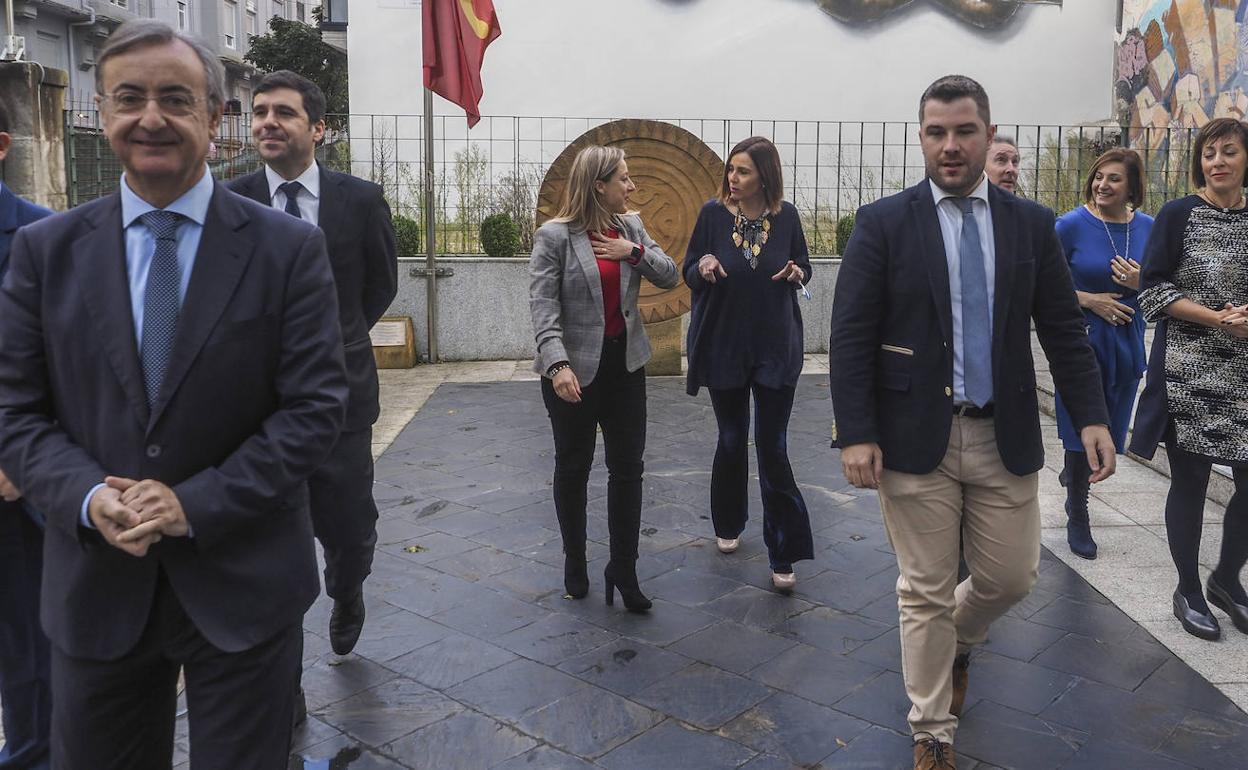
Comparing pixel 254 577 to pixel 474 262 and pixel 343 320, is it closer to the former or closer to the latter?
pixel 343 320

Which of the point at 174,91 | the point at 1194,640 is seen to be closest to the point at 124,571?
the point at 174,91

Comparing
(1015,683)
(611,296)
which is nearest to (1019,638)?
(1015,683)

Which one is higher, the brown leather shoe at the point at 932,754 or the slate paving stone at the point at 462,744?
the brown leather shoe at the point at 932,754

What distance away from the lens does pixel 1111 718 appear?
→ 3770 mm

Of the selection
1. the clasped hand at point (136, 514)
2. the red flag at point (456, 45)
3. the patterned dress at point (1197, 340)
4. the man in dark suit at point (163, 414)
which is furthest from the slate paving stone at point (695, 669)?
the red flag at point (456, 45)

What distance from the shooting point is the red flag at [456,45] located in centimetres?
1020

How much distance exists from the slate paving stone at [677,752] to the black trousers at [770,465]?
58.3 inches

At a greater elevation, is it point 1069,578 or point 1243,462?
point 1243,462

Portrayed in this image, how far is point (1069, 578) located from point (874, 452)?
2.40 meters

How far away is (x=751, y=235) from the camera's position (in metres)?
5.24

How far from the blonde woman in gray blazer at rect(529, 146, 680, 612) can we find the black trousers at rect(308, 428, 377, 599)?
2.90 ft

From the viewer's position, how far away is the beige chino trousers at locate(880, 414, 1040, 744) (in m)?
3.36

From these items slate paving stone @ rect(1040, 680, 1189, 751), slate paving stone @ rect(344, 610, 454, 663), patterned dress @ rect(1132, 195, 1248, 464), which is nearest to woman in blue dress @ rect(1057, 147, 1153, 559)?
patterned dress @ rect(1132, 195, 1248, 464)

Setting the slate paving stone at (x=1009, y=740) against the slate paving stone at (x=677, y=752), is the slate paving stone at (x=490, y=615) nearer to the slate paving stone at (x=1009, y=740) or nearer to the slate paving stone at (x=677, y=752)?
the slate paving stone at (x=677, y=752)
